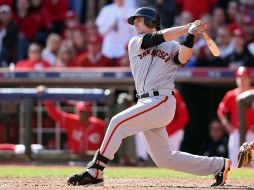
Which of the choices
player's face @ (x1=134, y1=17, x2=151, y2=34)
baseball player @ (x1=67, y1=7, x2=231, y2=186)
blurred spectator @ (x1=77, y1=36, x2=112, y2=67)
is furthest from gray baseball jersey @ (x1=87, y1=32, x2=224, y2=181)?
blurred spectator @ (x1=77, y1=36, x2=112, y2=67)

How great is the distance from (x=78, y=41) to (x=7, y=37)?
4.01 feet

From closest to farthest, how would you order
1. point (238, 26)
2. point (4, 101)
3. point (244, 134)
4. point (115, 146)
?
1. point (115, 146)
2. point (244, 134)
3. point (4, 101)
4. point (238, 26)

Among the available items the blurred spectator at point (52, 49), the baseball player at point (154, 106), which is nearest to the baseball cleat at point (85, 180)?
the baseball player at point (154, 106)

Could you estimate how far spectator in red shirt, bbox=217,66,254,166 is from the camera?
35.4ft

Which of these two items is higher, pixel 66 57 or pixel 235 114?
pixel 66 57

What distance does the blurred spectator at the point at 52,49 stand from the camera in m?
13.1

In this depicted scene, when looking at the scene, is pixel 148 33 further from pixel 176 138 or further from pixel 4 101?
pixel 4 101

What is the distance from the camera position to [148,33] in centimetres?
653

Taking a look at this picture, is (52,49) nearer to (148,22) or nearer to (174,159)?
(148,22)

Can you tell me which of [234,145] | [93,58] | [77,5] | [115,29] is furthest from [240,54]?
[77,5]

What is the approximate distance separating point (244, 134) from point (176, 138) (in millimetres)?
951

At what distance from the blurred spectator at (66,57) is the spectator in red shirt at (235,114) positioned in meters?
2.74

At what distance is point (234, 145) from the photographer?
10.8 m

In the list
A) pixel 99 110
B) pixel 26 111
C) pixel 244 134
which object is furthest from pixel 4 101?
pixel 244 134
